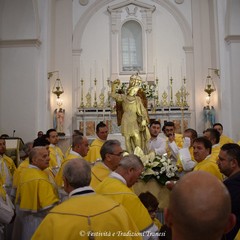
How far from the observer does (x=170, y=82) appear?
53.1ft

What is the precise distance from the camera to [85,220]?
2.34 meters

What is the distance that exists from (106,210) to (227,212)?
42.7 inches

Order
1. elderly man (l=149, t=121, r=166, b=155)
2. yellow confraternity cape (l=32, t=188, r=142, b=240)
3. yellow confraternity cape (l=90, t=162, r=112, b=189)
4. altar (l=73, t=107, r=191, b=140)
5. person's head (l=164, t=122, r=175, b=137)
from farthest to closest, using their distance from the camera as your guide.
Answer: altar (l=73, t=107, r=191, b=140), elderly man (l=149, t=121, r=166, b=155), person's head (l=164, t=122, r=175, b=137), yellow confraternity cape (l=90, t=162, r=112, b=189), yellow confraternity cape (l=32, t=188, r=142, b=240)

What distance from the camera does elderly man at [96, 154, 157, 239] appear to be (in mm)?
3160

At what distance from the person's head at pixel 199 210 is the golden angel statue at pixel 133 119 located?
6242mm

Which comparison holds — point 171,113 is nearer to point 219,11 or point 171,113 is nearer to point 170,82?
point 170,82

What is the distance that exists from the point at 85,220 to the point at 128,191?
3.12 feet

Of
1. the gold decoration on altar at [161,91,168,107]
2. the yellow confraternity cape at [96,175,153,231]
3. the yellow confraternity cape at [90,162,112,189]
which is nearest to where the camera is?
the yellow confraternity cape at [96,175,153,231]

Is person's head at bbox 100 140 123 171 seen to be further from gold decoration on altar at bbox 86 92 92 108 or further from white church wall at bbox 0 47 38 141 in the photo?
gold decoration on altar at bbox 86 92 92 108

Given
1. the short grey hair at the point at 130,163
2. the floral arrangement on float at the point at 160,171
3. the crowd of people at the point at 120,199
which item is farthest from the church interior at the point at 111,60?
→ the short grey hair at the point at 130,163

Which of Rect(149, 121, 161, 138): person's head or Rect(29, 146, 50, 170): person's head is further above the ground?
Rect(149, 121, 161, 138): person's head

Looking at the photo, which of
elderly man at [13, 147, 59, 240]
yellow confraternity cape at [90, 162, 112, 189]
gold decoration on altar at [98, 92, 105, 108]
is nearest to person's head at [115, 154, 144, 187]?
yellow confraternity cape at [90, 162, 112, 189]

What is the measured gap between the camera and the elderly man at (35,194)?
175 inches

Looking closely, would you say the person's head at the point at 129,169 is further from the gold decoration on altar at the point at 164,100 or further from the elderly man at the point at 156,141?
the gold decoration on altar at the point at 164,100
